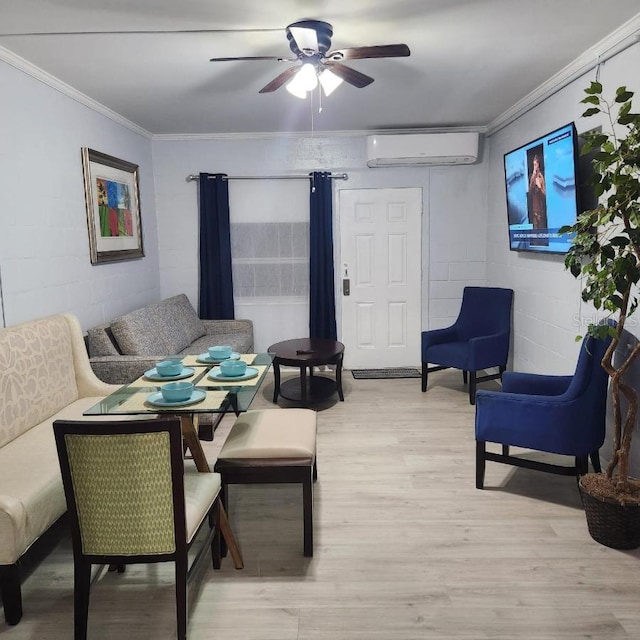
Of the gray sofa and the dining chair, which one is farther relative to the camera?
the gray sofa

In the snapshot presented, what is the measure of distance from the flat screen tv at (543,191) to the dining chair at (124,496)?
2692 mm

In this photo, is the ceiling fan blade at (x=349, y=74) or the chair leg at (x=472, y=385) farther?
the chair leg at (x=472, y=385)

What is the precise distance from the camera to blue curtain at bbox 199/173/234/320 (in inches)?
219

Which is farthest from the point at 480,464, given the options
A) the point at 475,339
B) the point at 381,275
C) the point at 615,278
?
the point at 381,275

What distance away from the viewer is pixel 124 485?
1841mm

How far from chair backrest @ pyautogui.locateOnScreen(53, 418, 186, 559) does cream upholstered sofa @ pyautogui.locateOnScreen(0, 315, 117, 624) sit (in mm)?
357

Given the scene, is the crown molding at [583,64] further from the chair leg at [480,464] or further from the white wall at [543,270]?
the chair leg at [480,464]

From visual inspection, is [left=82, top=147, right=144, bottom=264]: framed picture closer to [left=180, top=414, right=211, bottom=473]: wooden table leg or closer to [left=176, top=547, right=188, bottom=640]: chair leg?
[left=180, top=414, right=211, bottom=473]: wooden table leg

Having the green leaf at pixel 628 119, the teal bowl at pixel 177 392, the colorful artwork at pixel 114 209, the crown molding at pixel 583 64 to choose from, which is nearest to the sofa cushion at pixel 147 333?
the colorful artwork at pixel 114 209

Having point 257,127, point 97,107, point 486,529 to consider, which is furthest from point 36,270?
point 486,529

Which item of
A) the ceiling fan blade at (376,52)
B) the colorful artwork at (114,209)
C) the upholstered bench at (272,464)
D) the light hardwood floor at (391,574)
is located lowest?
the light hardwood floor at (391,574)

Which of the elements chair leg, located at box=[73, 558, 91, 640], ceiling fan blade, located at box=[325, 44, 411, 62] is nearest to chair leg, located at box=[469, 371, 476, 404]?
ceiling fan blade, located at box=[325, 44, 411, 62]

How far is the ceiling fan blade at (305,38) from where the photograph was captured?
2.58 metres

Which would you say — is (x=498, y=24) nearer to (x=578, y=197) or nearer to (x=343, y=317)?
(x=578, y=197)
